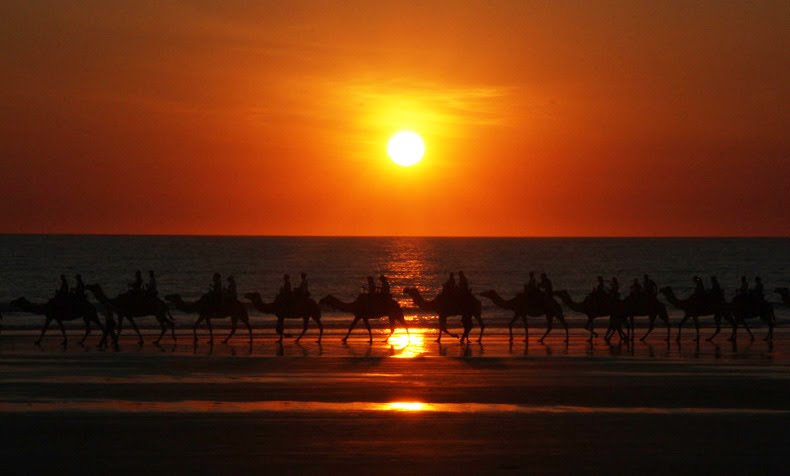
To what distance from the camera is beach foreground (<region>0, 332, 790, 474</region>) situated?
1386 cm

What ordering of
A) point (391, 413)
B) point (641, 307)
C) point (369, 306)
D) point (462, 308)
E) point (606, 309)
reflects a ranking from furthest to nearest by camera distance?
point (606, 309) < point (641, 307) < point (462, 308) < point (369, 306) < point (391, 413)

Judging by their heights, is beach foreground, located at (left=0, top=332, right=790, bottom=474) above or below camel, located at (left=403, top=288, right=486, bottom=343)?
below

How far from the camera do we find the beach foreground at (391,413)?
45.5 feet

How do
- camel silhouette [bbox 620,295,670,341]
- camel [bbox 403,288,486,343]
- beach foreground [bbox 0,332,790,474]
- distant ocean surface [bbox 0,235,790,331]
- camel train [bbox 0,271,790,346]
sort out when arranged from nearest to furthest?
1. beach foreground [bbox 0,332,790,474]
2. camel train [bbox 0,271,790,346]
3. camel [bbox 403,288,486,343]
4. camel silhouette [bbox 620,295,670,341]
5. distant ocean surface [bbox 0,235,790,331]

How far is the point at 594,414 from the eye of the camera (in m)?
17.5

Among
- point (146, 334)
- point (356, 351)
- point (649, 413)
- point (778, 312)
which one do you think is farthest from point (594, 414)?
point (778, 312)

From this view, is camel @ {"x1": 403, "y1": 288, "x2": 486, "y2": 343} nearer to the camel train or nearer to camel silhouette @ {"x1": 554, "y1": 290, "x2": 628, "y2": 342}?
the camel train

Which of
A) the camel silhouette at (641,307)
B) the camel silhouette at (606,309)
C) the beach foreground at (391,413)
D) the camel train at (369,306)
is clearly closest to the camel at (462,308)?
the camel train at (369,306)

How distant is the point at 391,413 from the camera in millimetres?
17219

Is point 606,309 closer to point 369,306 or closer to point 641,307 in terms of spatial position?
point 641,307

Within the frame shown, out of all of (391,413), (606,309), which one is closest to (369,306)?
(606,309)

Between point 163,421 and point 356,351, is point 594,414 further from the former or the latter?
point 356,351

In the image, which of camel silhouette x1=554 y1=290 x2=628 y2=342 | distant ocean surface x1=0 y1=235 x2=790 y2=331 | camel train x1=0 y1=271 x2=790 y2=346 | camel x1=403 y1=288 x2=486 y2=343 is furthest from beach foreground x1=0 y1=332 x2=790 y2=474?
distant ocean surface x1=0 y1=235 x2=790 y2=331

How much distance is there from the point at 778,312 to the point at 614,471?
42.4m
